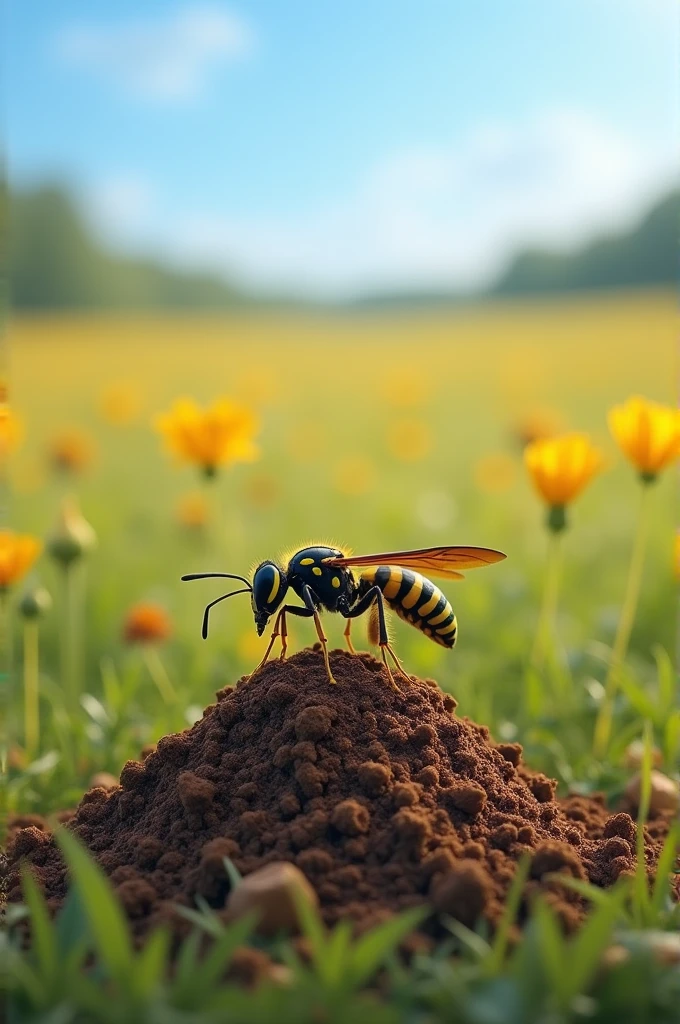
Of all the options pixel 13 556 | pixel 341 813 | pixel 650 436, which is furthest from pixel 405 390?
pixel 341 813

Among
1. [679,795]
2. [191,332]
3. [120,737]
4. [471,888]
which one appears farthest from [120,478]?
[191,332]

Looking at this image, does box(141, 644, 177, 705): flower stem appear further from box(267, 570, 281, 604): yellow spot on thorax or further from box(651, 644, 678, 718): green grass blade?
box(651, 644, 678, 718): green grass blade

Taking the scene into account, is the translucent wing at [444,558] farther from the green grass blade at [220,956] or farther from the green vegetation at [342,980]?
the green grass blade at [220,956]

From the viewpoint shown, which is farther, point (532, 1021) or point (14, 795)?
point (14, 795)

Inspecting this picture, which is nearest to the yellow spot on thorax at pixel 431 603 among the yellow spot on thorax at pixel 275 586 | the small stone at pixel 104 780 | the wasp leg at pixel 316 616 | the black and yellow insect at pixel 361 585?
the black and yellow insect at pixel 361 585

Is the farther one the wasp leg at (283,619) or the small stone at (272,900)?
the wasp leg at (283,619)

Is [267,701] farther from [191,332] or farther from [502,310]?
[502,310]
